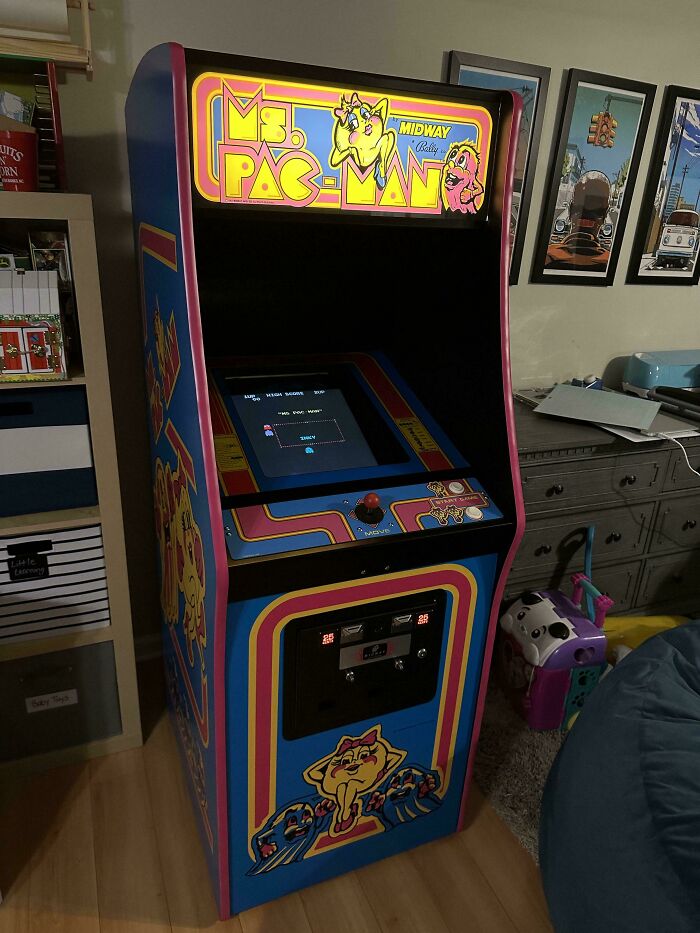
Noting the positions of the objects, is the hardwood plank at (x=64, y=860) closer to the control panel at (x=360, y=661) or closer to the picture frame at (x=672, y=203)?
the control panel at (x=360, y=661)

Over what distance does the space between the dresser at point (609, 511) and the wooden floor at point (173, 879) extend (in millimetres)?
792

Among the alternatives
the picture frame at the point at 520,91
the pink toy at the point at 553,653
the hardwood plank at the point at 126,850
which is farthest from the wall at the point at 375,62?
the pink toy at the point at 553,653

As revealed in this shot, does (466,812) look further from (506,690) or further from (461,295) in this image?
(461,295)

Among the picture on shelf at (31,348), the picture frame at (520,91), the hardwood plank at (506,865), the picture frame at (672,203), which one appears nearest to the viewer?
the picture on shelf at (31,348)

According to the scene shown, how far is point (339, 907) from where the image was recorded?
1.47m

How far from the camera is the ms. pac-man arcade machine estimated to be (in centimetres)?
109

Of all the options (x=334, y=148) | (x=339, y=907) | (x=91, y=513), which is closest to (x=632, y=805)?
(x=339, y=907)

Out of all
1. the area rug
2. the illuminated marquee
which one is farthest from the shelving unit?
the area rug

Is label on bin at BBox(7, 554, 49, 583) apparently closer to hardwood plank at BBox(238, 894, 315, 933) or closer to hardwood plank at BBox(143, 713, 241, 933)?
hardwood plank at BBox(143, 713, 241, 933)

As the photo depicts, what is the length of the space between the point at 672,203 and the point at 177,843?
8.54 ft

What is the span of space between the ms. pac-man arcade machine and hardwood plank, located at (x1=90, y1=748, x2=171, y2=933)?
0.16 metres

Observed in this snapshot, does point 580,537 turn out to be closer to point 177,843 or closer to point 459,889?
point 459,889

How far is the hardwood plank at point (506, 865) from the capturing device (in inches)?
58.1

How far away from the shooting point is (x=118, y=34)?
158 cm
